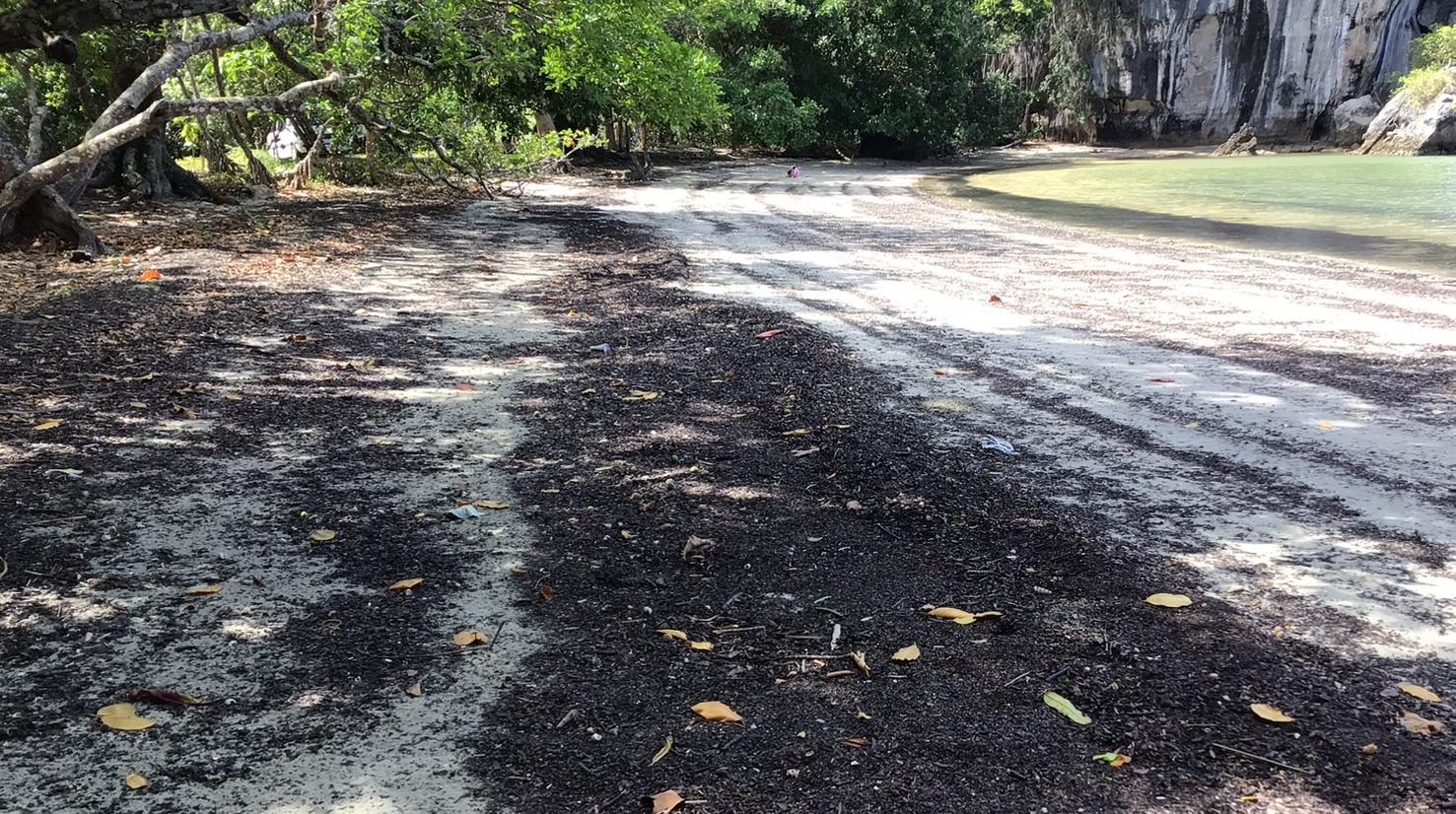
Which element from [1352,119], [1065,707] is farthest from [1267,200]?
[1352,119]

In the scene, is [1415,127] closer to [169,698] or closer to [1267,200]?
[1267,200]

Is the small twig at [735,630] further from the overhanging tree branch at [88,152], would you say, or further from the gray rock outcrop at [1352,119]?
the gray rock outcrop at [1352,119]

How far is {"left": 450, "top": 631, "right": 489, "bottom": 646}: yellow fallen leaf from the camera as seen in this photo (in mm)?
3355

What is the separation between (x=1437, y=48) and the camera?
4044 centimetres

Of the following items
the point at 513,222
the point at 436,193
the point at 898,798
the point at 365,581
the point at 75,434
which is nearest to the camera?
the point at 898,798

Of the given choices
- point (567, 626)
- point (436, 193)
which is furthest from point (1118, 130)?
point (567, 626)

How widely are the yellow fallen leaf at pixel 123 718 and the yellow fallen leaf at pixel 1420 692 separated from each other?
3692 mm

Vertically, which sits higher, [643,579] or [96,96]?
[96,96]

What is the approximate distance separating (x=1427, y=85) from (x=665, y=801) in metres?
47.0

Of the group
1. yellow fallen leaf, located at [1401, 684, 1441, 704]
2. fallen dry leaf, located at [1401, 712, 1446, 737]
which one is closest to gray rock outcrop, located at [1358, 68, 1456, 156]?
yellow fallen leaf, located at [1401, 684, 1441, 704]

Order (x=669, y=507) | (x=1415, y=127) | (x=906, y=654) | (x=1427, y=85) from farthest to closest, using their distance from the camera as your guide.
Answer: (x=1415, y=127) < (x=1427, y=85) < (x=669, y=507) < (x=906, y=654)

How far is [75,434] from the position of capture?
5254 millimetres

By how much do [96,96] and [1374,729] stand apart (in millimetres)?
21469

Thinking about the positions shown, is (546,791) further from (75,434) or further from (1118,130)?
(1118,130)
